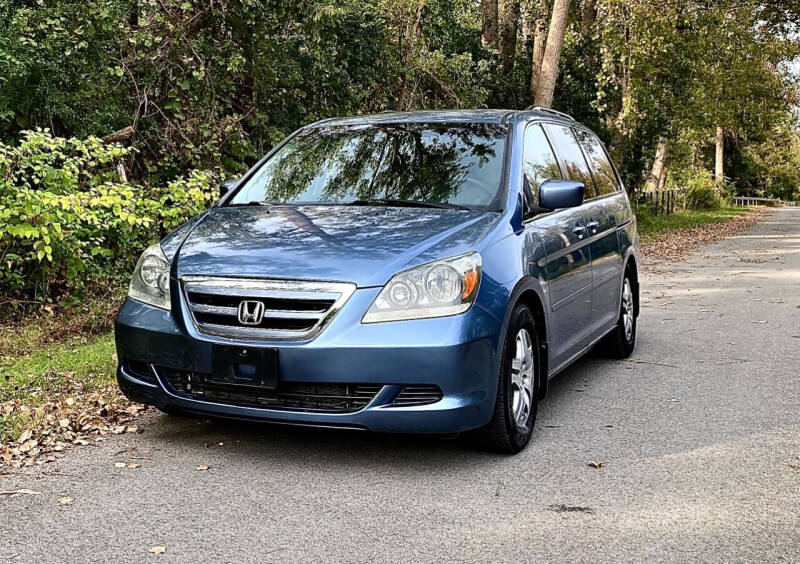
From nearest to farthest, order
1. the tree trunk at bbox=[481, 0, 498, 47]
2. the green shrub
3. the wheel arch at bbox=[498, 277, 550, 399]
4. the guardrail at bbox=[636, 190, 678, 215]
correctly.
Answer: the wheel arch at bbox=[498, 277, 550, 399] < the green shrub < the tree trunk at bbox=[481, 0, 498, 47] < the guardrail at bbox=[636, 190, 678, 215]

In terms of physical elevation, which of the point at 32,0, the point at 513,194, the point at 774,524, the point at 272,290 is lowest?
the point at 774,524

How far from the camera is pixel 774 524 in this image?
12.6 ft

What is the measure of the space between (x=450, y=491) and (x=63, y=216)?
222 inches

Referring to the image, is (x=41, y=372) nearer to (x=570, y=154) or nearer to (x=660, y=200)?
(x=570, y=154)

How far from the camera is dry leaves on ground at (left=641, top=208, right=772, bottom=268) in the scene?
60.0 ft

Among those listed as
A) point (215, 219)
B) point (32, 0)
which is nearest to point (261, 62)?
point (32, 0)

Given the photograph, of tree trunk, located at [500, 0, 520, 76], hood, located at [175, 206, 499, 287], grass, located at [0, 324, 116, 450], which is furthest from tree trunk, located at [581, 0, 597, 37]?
hood, located at [175, 206, 499, 287]

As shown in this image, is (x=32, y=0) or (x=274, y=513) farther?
(x=32, y=0)

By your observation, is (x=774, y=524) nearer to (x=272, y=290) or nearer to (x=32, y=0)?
(x=272, y=290)

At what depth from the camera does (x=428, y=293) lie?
4344 mm

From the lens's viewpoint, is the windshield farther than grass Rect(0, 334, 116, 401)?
No

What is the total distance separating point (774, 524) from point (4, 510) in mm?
3230

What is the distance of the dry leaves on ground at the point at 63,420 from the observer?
4844mm

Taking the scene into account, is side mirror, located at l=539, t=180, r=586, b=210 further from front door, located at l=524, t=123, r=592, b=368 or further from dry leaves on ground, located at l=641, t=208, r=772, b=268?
dry leaves on ground, located at l=641, t=208, r=772, b=268
